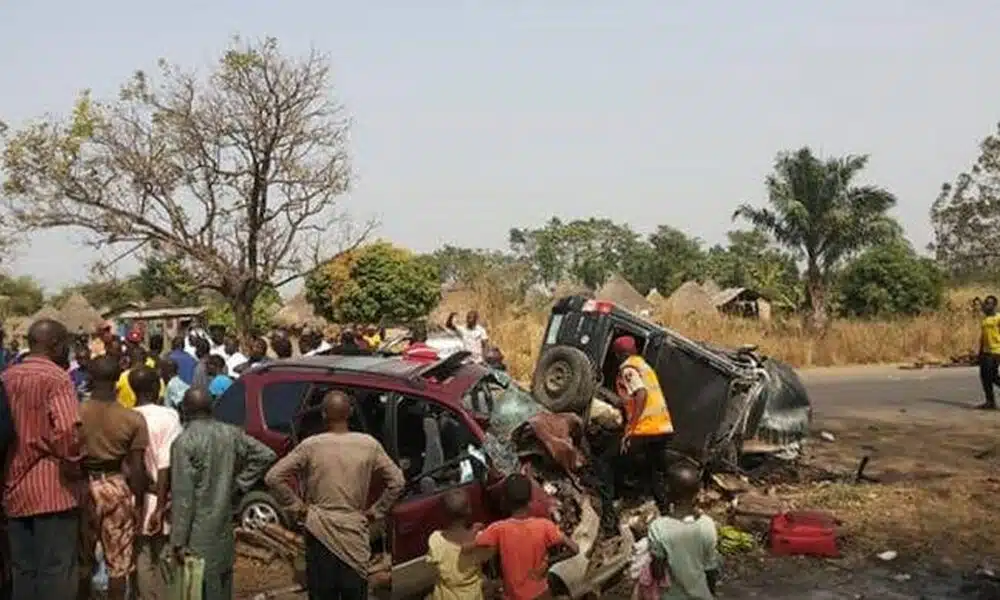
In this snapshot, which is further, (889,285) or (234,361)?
(889,285)

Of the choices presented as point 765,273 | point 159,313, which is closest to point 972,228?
point 765,273

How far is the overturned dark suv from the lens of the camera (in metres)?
10.1

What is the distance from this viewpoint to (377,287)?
4678cm

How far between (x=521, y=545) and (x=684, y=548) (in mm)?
785

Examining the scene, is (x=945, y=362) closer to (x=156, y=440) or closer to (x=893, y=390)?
(x=893, y=390)

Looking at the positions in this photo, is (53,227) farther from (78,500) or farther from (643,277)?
(643,277)

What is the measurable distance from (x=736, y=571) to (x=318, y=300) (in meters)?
41.6

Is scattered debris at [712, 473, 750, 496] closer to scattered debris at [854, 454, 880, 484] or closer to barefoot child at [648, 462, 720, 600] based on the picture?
scattered debris at [854, 454, 880, 484]

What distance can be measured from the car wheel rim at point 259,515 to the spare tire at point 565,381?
2.70m

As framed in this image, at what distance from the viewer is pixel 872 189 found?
3925 cm

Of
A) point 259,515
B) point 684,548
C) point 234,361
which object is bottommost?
point 259,515

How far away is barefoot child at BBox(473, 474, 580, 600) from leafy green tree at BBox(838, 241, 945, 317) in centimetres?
3760

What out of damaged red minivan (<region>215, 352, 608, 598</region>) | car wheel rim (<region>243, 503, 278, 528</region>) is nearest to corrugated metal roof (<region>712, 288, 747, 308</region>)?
damaged red minivan (<region>215, 352, 608, 598</region>)

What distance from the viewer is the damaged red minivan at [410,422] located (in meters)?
7.41
